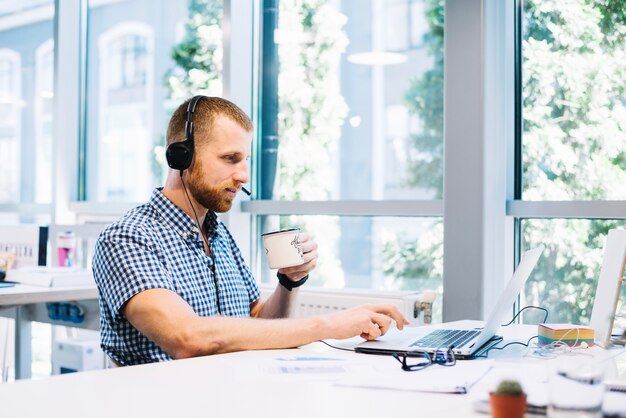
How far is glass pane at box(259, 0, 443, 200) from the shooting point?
2910 millimetres

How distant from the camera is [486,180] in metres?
2.54

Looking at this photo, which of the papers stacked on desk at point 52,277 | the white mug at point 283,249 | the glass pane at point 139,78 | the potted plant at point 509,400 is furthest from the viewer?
the glass pane at point 139,78

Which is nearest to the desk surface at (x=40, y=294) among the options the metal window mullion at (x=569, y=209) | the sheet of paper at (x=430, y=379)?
the metal window mullion at (x=569, y=209)

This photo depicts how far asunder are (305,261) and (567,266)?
46.0 inches

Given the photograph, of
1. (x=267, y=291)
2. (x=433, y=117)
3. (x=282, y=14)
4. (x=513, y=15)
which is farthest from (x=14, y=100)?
(x=513, y=15)

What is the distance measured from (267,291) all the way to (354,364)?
1610mm

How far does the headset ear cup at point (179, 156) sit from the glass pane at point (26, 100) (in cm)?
290

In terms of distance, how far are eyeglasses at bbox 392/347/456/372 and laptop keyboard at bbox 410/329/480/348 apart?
9 cm

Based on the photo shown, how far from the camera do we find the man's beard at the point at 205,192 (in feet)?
6.05

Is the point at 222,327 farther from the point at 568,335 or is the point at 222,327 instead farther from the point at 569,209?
the point at 569,209

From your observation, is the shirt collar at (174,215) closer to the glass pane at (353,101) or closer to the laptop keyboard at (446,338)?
the laptop keyboard at (446,338)

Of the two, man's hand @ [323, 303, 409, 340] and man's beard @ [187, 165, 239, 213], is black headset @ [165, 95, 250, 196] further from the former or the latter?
man's hand @ [323, 303, 409, 340]

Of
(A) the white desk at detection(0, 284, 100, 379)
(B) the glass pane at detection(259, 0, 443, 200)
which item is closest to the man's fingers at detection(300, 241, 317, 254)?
(B) the glass pane at detection(259, 0, 443, 200)

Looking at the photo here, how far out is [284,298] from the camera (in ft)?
6.53
